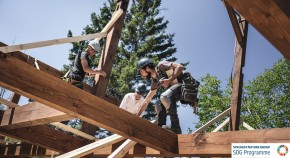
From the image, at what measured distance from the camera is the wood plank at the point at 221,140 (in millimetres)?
3646

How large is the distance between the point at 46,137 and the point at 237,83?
156 inches

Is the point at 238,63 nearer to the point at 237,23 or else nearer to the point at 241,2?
the point at 237,23

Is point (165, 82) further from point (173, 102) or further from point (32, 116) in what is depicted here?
point (32, 116)

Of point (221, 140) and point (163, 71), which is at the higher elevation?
point (163, 71)

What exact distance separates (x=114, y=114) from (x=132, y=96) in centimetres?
251

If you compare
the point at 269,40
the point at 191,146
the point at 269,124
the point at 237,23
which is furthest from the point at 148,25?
the point at 269,40

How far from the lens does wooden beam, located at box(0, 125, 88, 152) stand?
5.45 m

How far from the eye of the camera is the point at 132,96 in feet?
20.2

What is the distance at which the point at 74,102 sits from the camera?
319cm

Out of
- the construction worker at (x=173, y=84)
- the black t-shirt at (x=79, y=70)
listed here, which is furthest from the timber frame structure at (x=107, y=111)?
the construction worker at (x=173, y=84)

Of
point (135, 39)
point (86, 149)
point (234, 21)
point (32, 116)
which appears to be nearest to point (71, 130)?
point (32, 116)

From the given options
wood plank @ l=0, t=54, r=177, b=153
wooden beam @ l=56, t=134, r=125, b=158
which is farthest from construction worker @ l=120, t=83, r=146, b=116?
wood plank @ l=0, t=54, r=177, b=153

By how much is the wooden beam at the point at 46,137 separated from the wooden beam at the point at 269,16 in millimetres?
4910

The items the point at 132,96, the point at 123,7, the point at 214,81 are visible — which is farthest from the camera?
the point at 214,81
